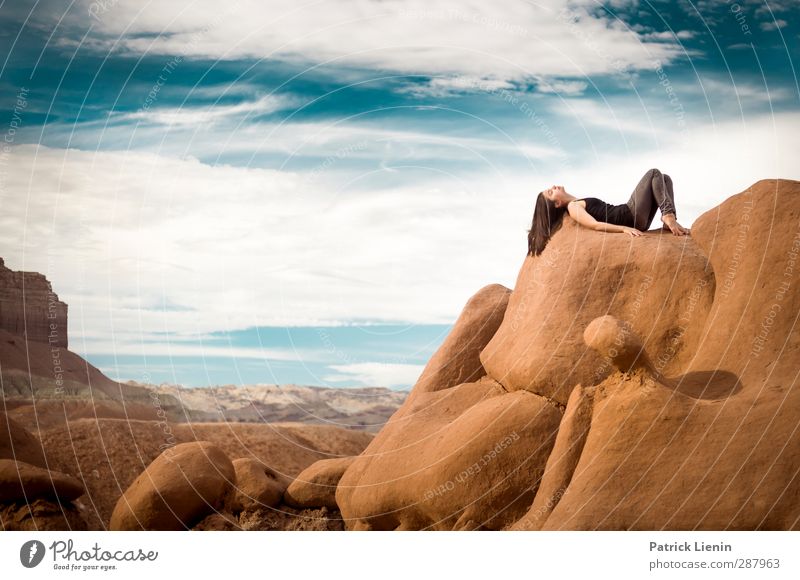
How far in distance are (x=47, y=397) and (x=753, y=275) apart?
62.2 ft

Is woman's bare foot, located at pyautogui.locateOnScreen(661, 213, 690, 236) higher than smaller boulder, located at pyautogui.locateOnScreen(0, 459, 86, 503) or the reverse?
higher

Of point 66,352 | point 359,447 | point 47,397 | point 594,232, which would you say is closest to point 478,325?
point 594,232

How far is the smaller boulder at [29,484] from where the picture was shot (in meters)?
12.1

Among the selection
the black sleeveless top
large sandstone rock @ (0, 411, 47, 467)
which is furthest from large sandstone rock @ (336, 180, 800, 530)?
large sandstone rock @ (0, 411, 47, 467)

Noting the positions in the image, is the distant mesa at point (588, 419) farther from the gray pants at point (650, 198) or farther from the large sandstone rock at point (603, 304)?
the gray pants at point (650, 198)

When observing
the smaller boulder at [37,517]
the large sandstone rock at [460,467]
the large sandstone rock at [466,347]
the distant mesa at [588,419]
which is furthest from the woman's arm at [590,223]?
the smaller boulder at [37,517]

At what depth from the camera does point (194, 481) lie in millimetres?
12516

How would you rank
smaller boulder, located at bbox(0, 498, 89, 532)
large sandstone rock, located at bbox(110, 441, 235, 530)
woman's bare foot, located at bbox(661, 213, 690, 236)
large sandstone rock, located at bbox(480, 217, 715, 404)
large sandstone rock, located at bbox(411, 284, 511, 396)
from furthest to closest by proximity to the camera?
large sandstone rock, located at bbox(411, 284, 511, 396)
large sandstone rock, located at bbox(110, 441, 235, 530)
smaller boulder, located at bbox(0, 498, 89, 532)
woman's bare foot, located at bbox(661, 213, 690, 236)
large sandstone rock, located at bbox(480, 217, 715, 404)

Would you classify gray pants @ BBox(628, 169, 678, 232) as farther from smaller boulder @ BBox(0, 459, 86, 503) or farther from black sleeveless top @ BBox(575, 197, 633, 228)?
smaller boulder @ BBox(0, 459, 86, 503)

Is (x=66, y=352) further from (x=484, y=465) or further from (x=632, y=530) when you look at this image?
(x=632, y=530)

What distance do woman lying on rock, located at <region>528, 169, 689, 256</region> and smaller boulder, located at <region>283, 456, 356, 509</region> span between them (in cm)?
450

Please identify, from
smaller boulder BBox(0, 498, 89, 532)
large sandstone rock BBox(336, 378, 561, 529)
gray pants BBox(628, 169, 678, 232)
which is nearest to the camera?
large sandstone rock BBox(336, 378, 561, 529)

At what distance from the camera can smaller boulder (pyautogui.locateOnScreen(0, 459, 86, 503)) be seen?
1206 cm
